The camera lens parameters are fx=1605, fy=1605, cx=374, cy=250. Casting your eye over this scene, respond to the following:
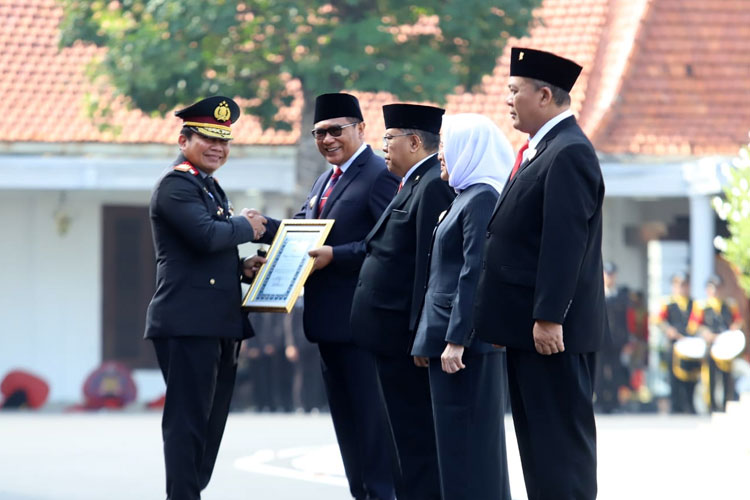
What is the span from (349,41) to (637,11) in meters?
6.32

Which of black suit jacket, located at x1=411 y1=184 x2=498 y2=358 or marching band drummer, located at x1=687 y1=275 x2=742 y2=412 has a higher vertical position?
black suit jacket, located at x1=411 y1=184 x2=498 y2=358

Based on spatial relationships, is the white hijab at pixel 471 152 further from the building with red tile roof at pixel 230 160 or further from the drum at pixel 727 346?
the building with red tile roof at pixel 230 160

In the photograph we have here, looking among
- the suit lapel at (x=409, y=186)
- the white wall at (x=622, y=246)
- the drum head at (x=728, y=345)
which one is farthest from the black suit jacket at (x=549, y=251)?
the white wall at (x=622, y=246)

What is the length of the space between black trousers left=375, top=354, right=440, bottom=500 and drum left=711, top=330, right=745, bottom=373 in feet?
35.4

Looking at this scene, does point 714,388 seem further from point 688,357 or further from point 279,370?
point 279,370

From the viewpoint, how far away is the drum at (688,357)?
59.8 ft

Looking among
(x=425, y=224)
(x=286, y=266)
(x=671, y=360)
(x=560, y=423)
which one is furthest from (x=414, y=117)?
(x=671, y=360)

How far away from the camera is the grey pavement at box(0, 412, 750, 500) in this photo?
1012 centimetres

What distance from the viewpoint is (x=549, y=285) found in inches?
236

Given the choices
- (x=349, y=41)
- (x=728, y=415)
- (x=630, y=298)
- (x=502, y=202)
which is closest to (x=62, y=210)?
(x=349, y=41)

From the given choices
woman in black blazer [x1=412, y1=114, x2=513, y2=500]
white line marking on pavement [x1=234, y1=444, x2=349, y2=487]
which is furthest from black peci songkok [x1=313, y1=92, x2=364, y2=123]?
white line marking on pavement [x1=234, y1=444, x2=349, y2=487]

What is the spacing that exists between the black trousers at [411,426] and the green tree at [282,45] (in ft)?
30.6

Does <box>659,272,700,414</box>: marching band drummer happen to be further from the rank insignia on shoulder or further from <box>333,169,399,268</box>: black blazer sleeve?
the rank insignia on shoulder

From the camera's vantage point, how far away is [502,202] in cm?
632
